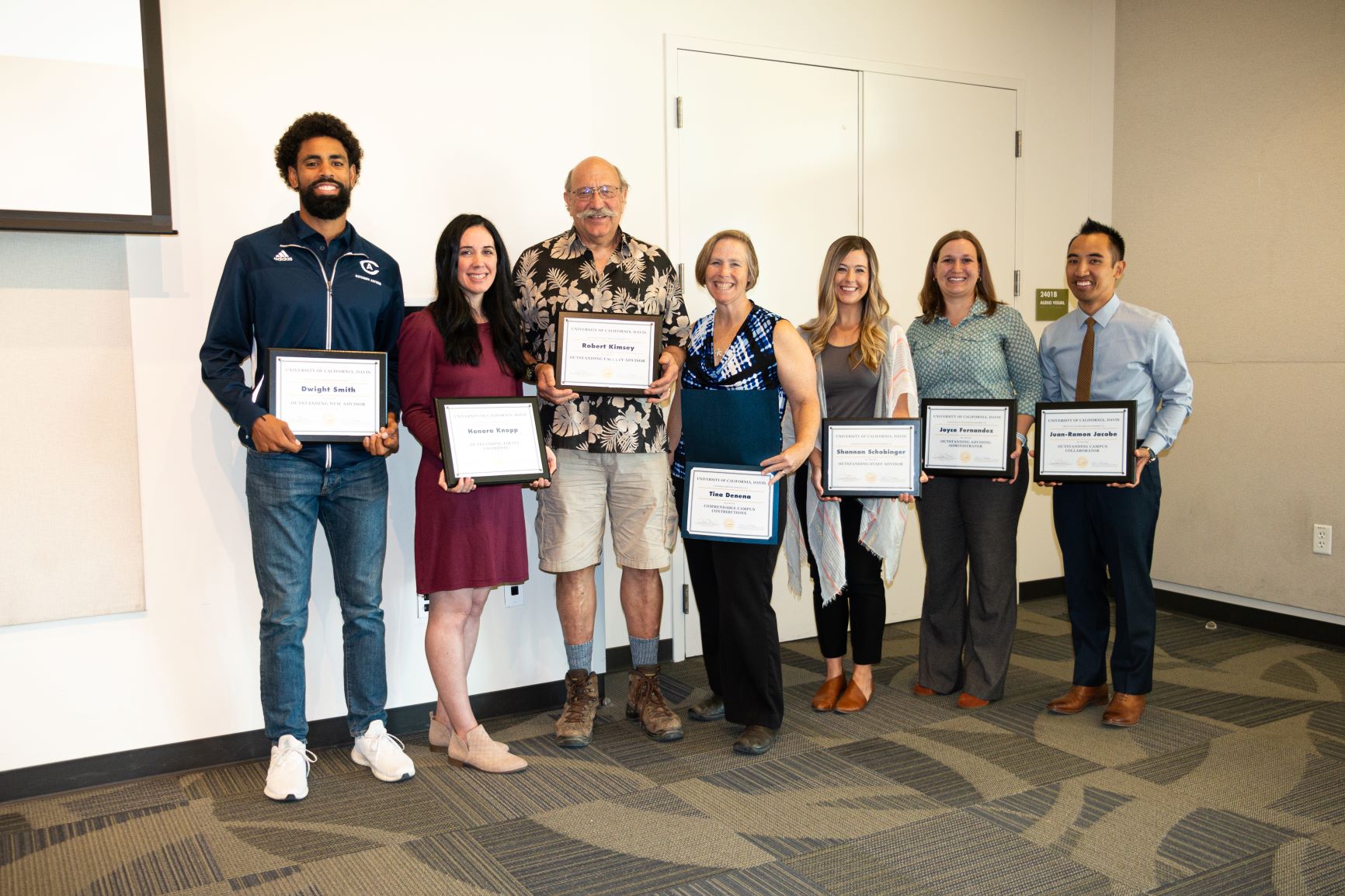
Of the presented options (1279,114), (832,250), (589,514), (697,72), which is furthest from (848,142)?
(589,514)

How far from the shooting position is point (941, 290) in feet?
10.8

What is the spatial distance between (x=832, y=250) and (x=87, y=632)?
95.6 inches

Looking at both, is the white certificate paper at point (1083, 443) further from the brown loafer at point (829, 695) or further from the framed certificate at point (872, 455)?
the brown loafer at point (829, 695)

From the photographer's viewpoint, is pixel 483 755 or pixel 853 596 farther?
pixel 853 596

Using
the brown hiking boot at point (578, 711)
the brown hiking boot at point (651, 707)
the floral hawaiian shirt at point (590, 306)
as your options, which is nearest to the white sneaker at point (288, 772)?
the brown hiking boot at point (578, 711)

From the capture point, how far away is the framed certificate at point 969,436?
123 inches

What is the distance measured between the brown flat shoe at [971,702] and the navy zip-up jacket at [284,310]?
208cm

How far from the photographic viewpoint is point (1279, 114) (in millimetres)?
4195

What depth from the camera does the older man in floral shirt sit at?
2926 mm

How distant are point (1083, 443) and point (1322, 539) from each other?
1810mm

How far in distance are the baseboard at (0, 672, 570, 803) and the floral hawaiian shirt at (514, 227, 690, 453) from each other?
1.00m

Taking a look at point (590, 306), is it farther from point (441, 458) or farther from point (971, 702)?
point (971, 702)

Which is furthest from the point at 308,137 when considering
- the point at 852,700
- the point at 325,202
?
the point at 852,700

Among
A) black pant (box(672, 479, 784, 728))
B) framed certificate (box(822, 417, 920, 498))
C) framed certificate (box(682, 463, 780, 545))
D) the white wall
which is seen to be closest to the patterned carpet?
black pant (box(672, 479, 784, 728))
